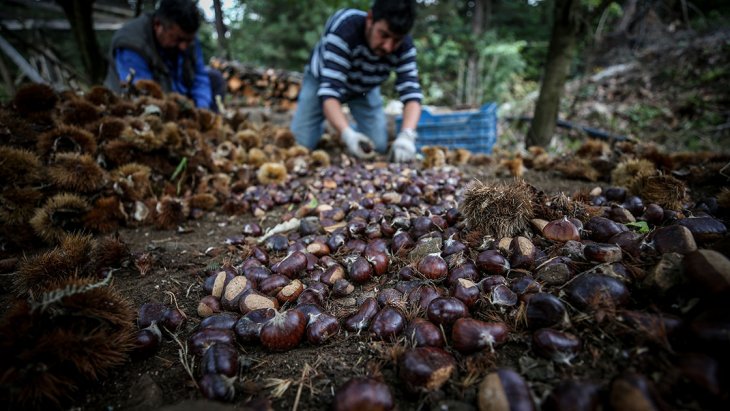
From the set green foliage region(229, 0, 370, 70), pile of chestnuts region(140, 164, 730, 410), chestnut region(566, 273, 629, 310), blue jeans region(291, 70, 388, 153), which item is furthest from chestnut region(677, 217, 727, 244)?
green foliage region(229, 0, 370, 70)

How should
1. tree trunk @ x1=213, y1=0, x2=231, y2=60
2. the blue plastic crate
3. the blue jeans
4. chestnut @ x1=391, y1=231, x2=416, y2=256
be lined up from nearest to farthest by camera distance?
chestnut @ x1=391, y1=231, x2=416, y2=256
the blue plastic crate
the blue jeans
tree trunk @ x1=213, y1=0, x2=231, y2=60

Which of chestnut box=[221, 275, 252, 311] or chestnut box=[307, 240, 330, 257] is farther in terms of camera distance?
chestnut box=[307, 240, 330, 257]

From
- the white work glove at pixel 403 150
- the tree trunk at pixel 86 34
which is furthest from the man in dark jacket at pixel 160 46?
the white work glove at pixel 403 150

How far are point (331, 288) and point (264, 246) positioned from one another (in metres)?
0.60

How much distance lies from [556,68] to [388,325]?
3.95 metres

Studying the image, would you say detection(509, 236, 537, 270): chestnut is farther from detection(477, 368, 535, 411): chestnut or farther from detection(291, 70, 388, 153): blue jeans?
detection(291, 70, 388, 153): blue jeans

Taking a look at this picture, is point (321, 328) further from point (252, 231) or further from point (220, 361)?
point (252, 231)

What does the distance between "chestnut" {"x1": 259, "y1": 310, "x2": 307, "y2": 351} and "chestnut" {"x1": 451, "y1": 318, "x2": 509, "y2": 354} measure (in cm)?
54

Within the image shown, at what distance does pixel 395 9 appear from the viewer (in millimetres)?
3230

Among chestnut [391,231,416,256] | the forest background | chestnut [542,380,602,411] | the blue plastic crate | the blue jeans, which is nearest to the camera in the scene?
chestnut [542,380,602,411]

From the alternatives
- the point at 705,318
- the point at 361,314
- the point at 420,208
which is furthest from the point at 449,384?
the point at 420,208

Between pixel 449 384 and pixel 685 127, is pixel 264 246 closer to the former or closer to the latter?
pixel 449 384

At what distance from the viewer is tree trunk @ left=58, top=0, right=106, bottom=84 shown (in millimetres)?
4328

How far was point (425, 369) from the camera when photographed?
37.7 inches
